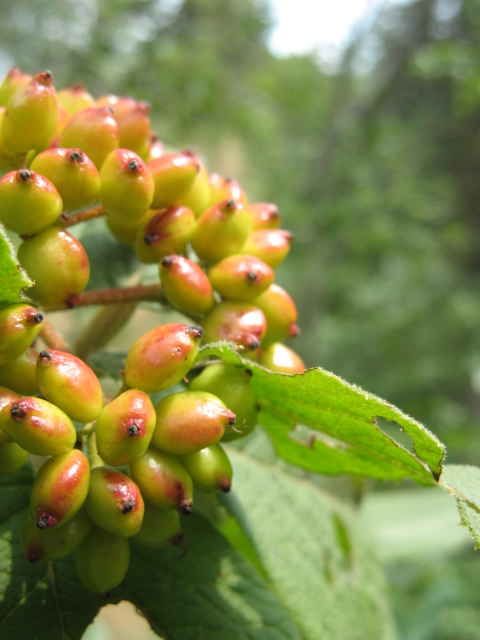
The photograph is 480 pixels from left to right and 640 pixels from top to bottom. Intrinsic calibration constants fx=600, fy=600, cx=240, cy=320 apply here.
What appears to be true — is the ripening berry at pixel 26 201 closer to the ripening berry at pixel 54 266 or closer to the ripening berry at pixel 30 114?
the ripening berry at pixel 54 266

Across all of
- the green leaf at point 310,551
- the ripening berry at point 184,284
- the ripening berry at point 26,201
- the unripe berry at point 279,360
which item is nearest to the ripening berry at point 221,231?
the ripening berry at point 184,284

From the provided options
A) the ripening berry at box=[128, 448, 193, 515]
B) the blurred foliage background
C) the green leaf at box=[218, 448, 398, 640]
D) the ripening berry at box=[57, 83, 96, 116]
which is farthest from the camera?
the blurred foliage background

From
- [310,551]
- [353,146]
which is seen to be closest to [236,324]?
[310,551]

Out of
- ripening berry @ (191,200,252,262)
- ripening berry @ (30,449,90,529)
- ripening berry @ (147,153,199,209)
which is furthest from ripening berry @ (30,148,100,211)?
ripening berry @ (30,449,90,529)

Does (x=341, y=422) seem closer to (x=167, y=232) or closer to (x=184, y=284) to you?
(x=184, y=284)

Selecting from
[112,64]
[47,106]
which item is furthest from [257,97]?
[47,106]

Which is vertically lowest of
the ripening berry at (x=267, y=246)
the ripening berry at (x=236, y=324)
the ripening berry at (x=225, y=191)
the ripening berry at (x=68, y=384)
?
the ripening berry at (x=68, y=384)

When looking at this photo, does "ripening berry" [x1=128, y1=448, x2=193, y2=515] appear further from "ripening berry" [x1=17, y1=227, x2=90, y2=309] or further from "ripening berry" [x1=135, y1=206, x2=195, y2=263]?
"ripening berry" [x1=135, y1=206, x2=195, y2=263]
